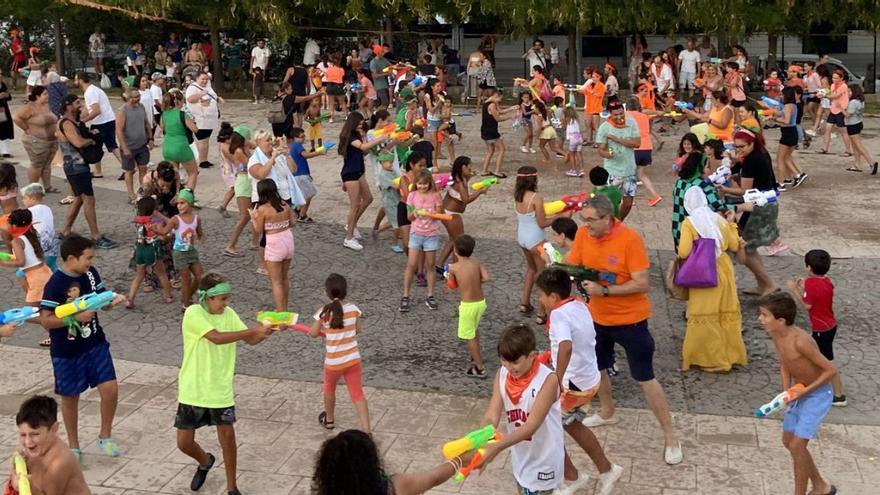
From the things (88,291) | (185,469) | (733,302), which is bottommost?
(185,469)

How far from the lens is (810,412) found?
6805 mm

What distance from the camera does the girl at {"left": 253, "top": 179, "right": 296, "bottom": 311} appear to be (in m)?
10.6

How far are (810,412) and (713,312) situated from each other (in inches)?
99.8

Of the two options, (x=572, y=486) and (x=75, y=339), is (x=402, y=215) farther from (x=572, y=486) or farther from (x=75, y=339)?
(x=572, y=486)

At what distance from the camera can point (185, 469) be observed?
779 cm

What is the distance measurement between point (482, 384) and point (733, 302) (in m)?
2.19

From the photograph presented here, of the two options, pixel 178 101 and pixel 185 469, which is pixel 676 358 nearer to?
pixel 185 469

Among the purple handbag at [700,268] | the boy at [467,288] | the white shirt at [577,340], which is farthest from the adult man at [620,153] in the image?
the white shirt at [577,340]

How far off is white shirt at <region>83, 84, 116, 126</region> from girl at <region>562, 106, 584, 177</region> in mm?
6813

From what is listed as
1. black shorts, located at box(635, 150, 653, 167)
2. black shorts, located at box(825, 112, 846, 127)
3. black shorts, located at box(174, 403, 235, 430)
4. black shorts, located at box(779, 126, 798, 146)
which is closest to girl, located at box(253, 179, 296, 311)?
black shorts, located at box(174, 403, 235, 430)

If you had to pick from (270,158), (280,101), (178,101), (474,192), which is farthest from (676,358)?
(280,101)

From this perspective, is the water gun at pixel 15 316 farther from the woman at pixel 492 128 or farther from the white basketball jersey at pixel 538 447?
the woman at pixel 492 128

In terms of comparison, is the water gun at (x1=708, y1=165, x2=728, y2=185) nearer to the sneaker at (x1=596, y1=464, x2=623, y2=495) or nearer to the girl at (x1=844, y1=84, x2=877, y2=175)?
the sneaker at (x1=596, y1=464, x2=623, y2=495)

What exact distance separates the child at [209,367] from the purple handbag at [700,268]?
370 centimetres
